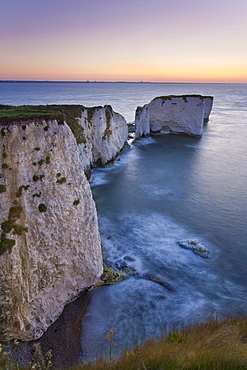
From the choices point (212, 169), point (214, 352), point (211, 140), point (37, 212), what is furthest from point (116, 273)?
point (211, 140)

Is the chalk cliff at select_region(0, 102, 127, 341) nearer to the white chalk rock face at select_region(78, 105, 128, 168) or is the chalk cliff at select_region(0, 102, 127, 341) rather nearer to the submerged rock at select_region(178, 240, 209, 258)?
the submerged rock at select_region(178, 240, 209, 258)

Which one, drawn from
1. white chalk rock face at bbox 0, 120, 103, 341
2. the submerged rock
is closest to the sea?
the submerged rock

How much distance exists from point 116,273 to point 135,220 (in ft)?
20.8

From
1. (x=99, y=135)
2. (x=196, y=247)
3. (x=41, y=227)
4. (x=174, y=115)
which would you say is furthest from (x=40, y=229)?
(x=174, y=115)

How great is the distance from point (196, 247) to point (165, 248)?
6.15ft

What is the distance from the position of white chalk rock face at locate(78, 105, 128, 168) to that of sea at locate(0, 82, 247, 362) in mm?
1873

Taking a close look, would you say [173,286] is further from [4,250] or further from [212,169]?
[212,169]

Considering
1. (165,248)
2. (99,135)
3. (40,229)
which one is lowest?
(165,248)

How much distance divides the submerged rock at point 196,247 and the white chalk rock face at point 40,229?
6.38 metres

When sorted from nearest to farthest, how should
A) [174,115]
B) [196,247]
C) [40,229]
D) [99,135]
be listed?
[40,229] < [196,247] < [99,135] < [174,115]

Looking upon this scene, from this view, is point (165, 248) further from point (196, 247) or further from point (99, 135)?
point (99, 135)

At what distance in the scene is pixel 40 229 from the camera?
31.8 feet

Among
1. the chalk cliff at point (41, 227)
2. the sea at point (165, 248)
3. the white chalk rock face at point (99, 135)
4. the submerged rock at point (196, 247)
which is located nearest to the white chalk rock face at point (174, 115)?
the white chalk rock face at point (99, 135)

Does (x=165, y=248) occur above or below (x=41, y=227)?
below
